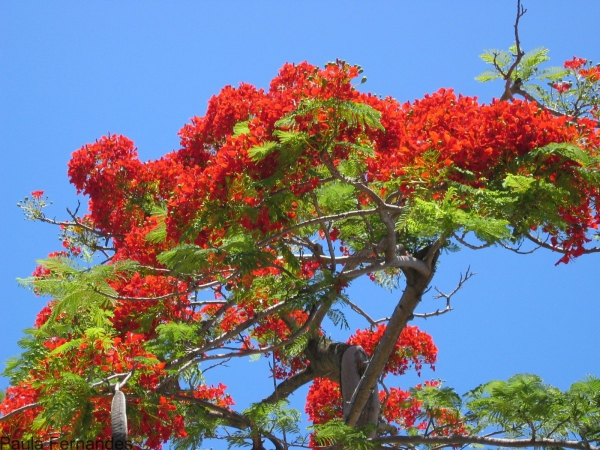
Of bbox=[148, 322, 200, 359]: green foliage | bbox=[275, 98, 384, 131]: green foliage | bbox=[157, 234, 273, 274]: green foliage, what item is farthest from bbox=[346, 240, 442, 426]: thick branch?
bbox=[275, 98, 384, 131]: green foliage

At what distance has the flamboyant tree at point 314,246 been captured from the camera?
530cm

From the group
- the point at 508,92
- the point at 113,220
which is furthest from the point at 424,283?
the point at 113,220

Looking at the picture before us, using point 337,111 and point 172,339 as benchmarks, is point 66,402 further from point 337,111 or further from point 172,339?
point 337,111

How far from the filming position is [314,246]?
7.00 metres

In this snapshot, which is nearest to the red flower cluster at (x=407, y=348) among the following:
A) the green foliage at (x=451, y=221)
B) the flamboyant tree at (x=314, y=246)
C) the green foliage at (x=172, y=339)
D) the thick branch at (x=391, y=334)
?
the flamboyant tree at (x=314, y=246)

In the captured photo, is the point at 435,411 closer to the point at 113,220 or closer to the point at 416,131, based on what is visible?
the point at 416,131

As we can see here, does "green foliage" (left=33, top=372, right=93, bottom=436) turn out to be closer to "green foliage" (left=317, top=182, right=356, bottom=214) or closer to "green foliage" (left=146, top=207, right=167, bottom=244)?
"green foliage" (left=146, top=207, right=167, bottom=244)

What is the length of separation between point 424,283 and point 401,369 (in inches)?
94.5

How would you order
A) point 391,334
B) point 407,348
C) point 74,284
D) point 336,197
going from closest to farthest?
point 74,284
point 336,197
point 391,334
point 407,348

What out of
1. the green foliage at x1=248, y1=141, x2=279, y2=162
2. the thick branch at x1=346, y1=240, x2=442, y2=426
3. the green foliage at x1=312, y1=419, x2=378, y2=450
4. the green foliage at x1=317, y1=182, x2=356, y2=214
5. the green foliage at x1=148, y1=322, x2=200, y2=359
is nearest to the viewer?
the green foliage at x1=248, y1=141, x2=279, y2=162

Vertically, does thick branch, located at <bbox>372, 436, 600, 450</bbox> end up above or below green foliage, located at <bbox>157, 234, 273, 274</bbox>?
below

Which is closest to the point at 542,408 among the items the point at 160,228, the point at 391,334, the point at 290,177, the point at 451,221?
the point at 391,334

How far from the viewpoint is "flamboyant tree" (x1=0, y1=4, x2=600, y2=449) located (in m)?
5.30

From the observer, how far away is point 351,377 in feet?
25.5
